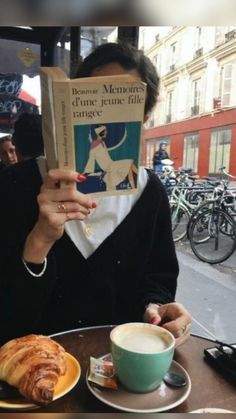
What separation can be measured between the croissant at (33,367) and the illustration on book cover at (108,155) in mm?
261

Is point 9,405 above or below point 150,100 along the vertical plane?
below

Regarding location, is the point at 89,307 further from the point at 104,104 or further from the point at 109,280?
the point at 104,104

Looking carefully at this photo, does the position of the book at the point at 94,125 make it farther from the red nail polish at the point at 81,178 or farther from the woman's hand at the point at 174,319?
the woman's hand at the point at 174,319

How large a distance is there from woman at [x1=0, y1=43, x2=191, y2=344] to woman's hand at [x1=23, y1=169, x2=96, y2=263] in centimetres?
7

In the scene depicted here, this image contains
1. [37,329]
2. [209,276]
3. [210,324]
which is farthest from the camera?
[209,276]

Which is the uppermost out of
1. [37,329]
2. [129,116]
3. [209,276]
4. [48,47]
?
[48,47]

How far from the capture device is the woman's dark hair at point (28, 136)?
222cm

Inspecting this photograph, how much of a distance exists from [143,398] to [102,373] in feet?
0.27

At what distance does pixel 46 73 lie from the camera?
52cm

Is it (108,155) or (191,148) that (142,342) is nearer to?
(108,155)

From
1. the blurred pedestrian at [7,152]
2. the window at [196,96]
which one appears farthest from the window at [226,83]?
the blurred pedestrian at [7,152]

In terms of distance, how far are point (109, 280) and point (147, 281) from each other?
10cm

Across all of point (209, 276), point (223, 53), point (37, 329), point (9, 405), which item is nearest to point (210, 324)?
point (209, 276)

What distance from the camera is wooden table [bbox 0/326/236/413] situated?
596mm
